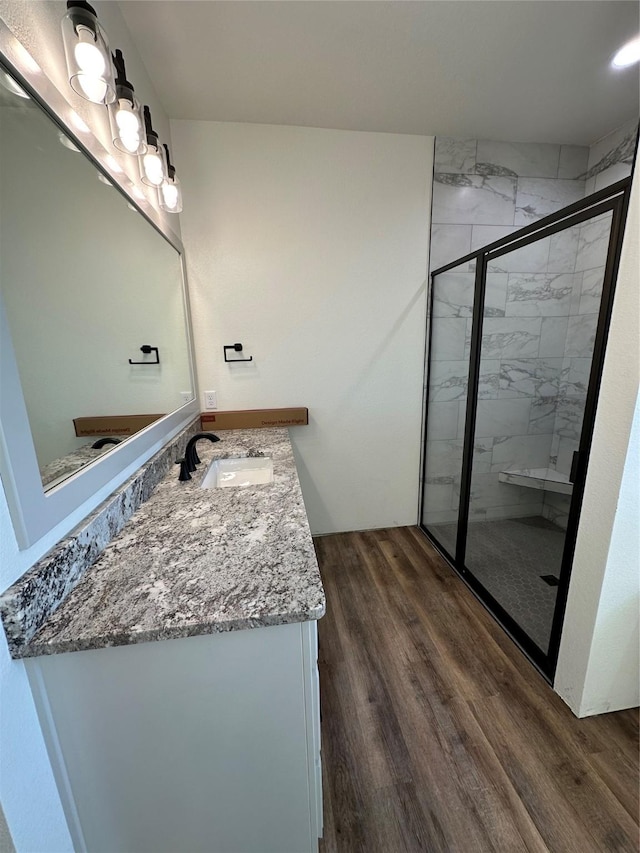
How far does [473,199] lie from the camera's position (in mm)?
2199

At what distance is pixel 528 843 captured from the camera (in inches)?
38.9

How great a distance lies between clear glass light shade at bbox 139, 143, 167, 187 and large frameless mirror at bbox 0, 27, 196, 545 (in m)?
0.15

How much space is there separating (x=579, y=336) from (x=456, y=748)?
2413mm

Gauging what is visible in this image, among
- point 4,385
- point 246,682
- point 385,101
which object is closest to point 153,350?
point 4,385

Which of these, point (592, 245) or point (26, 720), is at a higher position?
point (592, 245)

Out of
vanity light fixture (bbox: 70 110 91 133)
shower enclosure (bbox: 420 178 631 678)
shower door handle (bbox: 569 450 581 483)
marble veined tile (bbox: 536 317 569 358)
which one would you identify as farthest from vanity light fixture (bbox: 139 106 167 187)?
marble veined tile (bbox: 536 317 569 358)

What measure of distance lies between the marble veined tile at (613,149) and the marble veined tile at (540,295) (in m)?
0.66

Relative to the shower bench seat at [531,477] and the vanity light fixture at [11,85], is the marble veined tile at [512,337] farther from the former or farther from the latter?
the vanity light fixture at [11,85]

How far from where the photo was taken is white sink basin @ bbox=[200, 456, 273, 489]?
5.54ft

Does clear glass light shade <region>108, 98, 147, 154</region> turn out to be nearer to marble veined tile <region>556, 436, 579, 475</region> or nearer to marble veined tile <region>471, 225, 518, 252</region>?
marble veined tile <region>471, 225, 518, 252</region>

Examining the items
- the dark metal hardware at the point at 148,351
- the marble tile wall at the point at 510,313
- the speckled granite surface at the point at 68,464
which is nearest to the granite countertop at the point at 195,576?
the speckled granite surface at the point at 68,464

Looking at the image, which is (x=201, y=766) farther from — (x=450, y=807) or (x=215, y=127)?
(x=215, y=127)

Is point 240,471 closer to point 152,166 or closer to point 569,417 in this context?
point 152,166

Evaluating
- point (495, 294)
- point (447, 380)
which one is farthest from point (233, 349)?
point (495, 294)
